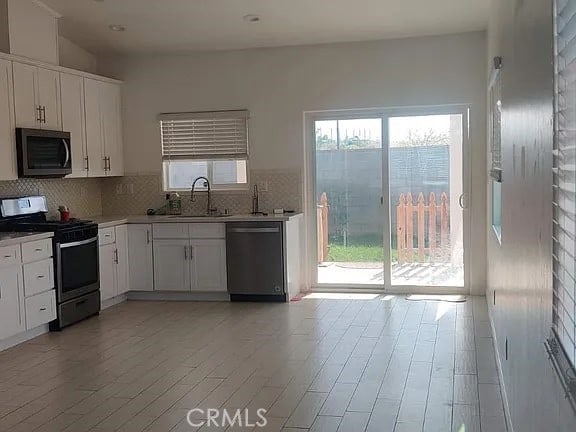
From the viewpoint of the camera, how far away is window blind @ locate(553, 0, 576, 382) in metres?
1.58

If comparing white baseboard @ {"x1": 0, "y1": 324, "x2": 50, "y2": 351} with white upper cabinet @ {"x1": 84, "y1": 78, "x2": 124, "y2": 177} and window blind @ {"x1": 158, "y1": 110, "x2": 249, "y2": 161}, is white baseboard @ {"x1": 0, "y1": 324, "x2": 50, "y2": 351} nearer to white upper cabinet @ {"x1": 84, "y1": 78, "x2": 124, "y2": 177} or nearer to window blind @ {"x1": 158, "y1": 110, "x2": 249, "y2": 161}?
white upper cabinet @ {"x1": 84, "y1": 78, "x2": 124, "y2": 177}

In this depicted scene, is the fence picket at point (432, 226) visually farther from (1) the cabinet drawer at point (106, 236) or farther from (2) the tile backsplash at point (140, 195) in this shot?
(1) the cabinet drawer at point (106, 236)

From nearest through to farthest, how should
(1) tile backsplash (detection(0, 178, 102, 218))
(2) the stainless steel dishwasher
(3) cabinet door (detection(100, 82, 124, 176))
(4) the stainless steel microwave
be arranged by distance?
1. (4) the stainless steel microwave
2. (1) tile backsplash (detection(0, 178, 102, 218))
3. (2) the stainless steel dishwasher
4. (3) cabinet door (detection(100, 82, 124, 176))

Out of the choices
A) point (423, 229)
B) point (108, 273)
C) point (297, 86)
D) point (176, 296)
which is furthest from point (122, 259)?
point (423, 229)

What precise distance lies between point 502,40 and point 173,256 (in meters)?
3.98

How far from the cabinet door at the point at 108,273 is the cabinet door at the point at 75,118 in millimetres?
810

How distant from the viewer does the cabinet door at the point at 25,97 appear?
567 cm

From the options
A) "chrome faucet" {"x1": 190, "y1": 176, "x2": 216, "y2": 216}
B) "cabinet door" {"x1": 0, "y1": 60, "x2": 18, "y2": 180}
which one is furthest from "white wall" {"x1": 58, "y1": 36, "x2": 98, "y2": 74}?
"chrome faucet" {"x1": 190, "y1": 176, "x2": 216, "y2": 216}

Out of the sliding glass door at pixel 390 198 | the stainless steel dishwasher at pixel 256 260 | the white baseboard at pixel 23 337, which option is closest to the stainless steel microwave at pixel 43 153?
the white baseboard at pixel 23 337

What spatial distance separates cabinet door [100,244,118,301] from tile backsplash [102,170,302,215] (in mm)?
985

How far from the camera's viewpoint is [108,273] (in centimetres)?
654

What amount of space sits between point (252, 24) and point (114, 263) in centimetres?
271

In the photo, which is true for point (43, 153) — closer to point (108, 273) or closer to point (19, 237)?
point (19, 237)

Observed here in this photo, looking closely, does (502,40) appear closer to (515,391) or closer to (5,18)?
(515,391)
